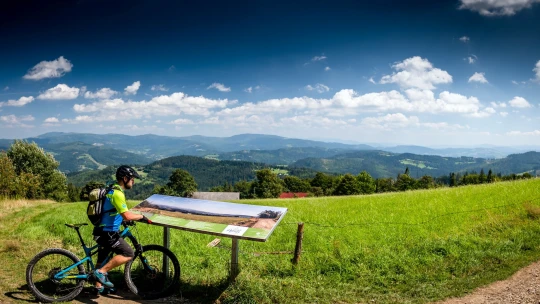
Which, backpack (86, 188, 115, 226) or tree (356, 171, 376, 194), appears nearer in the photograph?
backpack (86, 188, 115, 226)

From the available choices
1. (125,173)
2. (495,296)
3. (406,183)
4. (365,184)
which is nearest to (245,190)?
(365,184)

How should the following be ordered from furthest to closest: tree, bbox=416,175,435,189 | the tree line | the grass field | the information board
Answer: tree, bbox=416,175,435,189, the tree line, the grass field, the information board

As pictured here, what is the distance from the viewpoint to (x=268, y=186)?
316 feet

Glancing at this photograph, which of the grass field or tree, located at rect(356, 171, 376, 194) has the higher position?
the grass field

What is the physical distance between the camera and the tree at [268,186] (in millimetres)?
95875

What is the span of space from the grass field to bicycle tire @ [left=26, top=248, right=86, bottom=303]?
448mm

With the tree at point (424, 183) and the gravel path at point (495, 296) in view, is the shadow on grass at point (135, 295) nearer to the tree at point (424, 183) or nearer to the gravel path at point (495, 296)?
the gravel path at point (495, 296)

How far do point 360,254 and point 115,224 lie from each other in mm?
7545

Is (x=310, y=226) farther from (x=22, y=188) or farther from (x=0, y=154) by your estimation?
(x=0, y=154)

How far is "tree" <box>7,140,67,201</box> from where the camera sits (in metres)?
58.8

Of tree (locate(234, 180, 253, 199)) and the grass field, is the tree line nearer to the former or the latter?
tree (locate(234, 180, 253, 199))

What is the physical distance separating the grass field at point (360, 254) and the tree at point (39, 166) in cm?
5379

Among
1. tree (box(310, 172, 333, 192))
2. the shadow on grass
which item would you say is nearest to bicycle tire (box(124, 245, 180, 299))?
the shadow on grass

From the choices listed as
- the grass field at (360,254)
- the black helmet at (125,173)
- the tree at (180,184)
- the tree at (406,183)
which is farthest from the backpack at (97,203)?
the tree at (406,183)
